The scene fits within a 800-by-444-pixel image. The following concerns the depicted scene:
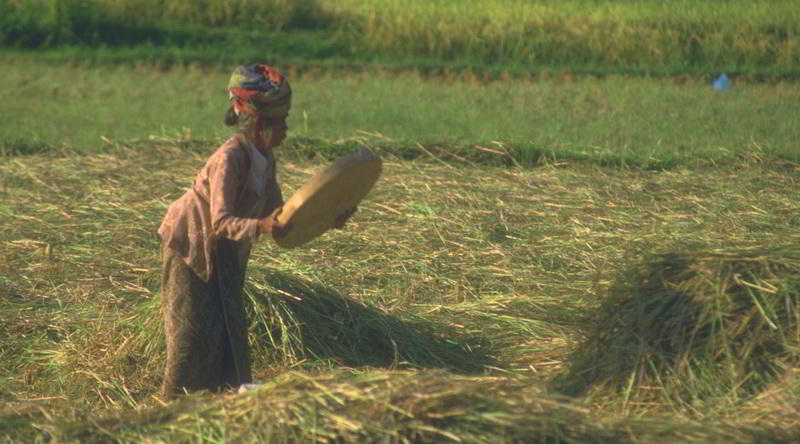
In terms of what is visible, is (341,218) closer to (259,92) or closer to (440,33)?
(259,92)

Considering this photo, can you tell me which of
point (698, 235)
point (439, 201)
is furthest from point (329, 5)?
point (698, 235)

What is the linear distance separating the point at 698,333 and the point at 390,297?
5.35 ft

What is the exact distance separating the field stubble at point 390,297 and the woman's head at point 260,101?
0.76 m

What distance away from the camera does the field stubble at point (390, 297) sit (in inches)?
138

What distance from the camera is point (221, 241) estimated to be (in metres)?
4.14

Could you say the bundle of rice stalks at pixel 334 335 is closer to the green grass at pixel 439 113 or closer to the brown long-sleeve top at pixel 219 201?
the brown long-sleeve top at pixel 219 201

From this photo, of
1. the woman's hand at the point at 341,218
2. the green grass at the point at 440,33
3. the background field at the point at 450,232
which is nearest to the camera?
the background field at the point at 450,232

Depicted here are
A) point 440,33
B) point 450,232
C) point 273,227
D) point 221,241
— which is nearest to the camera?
point 273,227

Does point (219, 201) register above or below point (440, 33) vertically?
above

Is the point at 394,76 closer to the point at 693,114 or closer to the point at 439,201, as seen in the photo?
the point at 693,114

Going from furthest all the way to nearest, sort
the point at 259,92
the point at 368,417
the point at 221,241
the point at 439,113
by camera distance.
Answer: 1. the point at 439,113
2. the point at 221,241
3. the point at 259,92
4. the point at 368,417

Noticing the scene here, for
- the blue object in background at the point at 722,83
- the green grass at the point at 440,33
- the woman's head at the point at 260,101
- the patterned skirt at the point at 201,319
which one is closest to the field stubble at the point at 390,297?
the patterned skirt at the point at 201,319

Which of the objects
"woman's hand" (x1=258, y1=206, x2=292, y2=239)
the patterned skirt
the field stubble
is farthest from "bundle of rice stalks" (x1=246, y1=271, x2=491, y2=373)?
"woman's hand" (x1=258, y1=206, x2=292, y2=239)

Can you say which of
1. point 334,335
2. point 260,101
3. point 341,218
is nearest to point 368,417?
point 341,218
